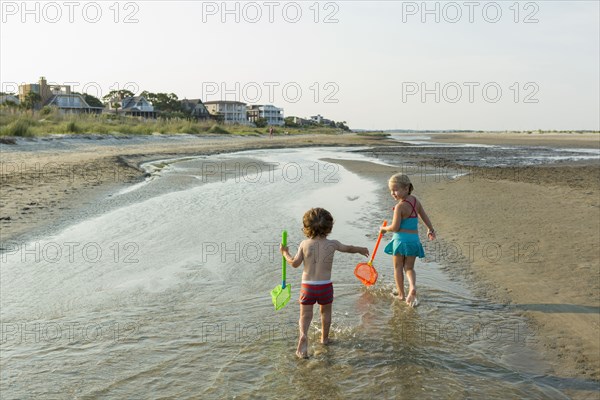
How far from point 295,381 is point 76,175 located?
1309cm

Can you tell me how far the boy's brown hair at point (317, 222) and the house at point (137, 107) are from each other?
83.1m

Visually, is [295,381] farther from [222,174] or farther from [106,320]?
[222,174]

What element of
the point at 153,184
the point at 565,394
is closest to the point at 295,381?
the point at 565,394

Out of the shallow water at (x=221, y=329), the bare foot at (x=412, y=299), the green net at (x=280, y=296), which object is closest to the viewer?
the shallow water at (x=221, y=329)

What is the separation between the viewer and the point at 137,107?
8219 cm

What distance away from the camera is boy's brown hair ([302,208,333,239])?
13.8ft

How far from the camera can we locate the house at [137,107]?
8238 cm

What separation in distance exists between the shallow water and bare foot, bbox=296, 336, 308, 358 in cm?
8

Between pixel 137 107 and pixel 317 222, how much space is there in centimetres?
8381

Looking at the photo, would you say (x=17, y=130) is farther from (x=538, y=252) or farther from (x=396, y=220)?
(x=538, y=252)

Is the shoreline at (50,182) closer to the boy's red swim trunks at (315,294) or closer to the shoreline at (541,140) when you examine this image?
the boy's red swim trunks at (315,294)

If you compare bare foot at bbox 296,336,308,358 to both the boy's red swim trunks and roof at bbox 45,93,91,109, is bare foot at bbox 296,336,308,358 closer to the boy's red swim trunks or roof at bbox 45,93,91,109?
the boy's red swim trunks

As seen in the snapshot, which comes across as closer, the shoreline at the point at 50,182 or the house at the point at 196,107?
the shoreline at the point at 50,182

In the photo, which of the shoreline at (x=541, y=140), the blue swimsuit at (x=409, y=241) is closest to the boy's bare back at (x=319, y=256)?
the blue swimsuit at (x=409, y=241)
